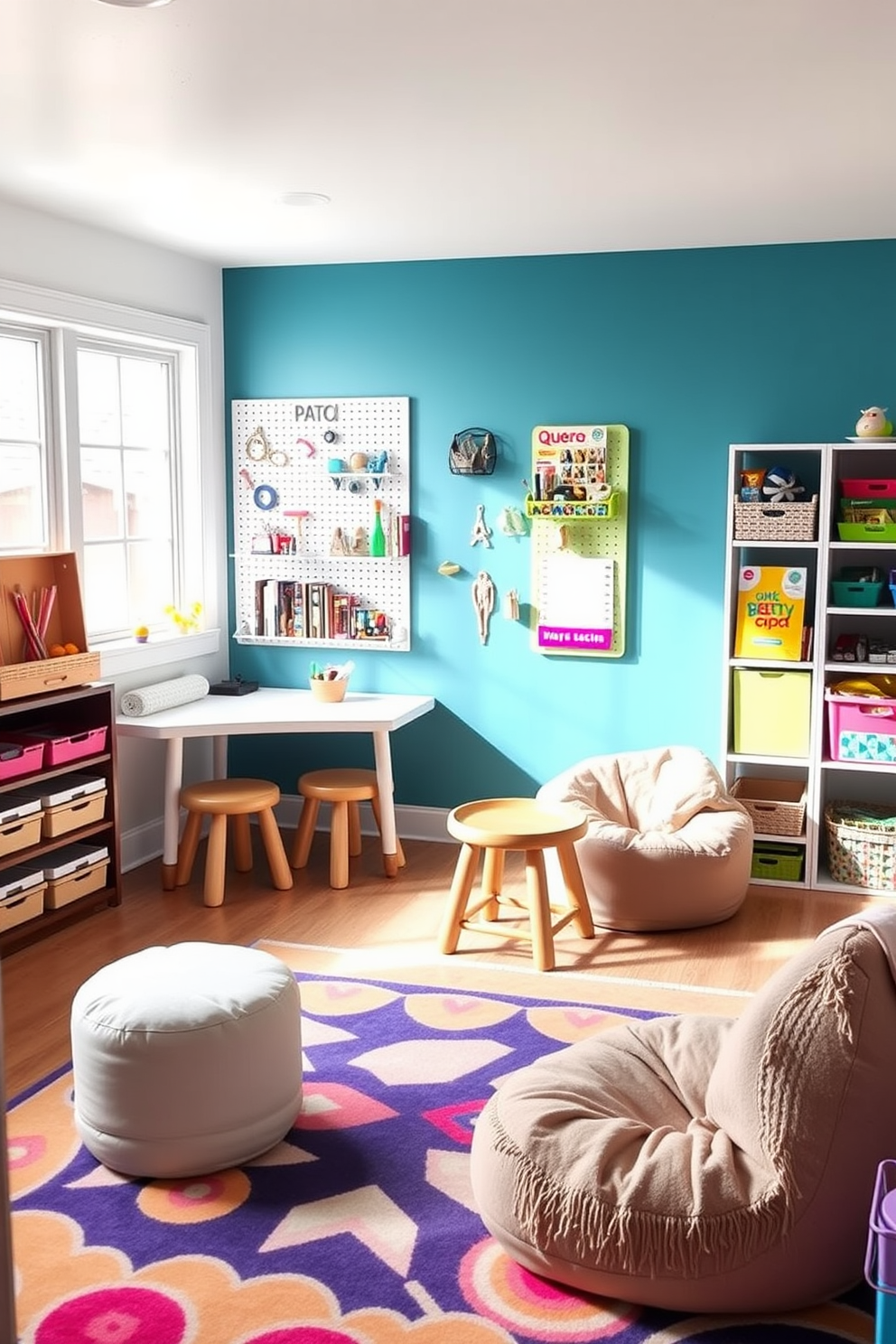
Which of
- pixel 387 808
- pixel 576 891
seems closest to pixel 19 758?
pixel 387 808

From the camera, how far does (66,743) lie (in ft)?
13.4

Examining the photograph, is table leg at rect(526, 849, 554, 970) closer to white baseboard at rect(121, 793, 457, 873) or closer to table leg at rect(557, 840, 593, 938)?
table leg at rect(557, 840, 593, 938)

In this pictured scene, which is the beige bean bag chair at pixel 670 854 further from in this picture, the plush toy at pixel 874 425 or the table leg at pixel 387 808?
the plush toy at pixel 874 425

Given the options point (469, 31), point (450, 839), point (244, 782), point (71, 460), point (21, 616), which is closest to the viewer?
point (469, 31)

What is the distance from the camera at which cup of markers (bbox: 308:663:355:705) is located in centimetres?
492

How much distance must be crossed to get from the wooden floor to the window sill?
0.79 m

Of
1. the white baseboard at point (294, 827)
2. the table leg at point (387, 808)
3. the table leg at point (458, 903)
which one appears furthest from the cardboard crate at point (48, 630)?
the table leg at point (458, 903)

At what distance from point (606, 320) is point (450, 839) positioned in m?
2.16

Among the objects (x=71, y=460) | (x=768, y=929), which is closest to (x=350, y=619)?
(x=71, y=460)

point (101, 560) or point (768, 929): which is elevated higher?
point (101, 560)

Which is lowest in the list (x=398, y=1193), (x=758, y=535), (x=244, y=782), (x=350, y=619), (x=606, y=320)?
(x=398, y=1193)

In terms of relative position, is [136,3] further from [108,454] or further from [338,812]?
[338,812]

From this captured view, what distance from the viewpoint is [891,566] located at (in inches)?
182

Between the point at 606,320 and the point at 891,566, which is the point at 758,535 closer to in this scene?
the point at 891,566
